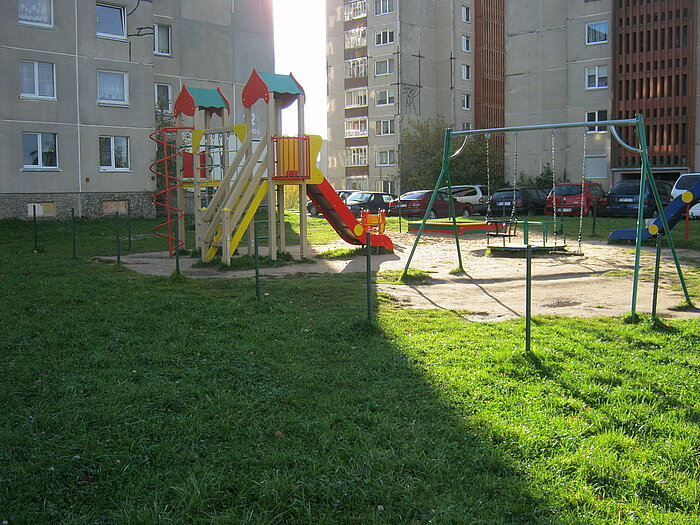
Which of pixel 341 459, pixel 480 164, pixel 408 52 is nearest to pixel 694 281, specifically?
Result: pixel 341 459

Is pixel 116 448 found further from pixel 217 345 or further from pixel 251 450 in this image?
pixel 217 345

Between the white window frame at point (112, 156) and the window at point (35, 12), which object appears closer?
the window at point (35, 12)

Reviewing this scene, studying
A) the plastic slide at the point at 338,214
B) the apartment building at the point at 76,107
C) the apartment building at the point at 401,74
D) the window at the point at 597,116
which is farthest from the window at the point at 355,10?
the plastic slide at the point at 338,214

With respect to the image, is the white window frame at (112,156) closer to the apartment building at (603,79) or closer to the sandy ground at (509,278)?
the sandy ground at (509,278)

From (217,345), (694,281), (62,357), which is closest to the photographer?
(62,357)

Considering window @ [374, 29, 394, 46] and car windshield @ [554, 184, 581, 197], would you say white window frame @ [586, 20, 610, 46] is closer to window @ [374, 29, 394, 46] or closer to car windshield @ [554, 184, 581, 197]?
car windshield @ [554, 184, 581, 197]

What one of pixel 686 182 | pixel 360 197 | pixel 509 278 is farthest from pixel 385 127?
pixel 509 278

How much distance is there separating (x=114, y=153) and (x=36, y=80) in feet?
14.5

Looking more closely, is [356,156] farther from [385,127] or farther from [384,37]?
[384,37]

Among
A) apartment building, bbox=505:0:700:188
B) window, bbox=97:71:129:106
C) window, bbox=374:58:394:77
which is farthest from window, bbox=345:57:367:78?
window, bbox=97:71:129:106

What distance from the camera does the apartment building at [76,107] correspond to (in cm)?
3084

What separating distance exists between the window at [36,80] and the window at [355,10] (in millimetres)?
37351

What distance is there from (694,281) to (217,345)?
9.07 metres

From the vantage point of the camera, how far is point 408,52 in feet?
204
